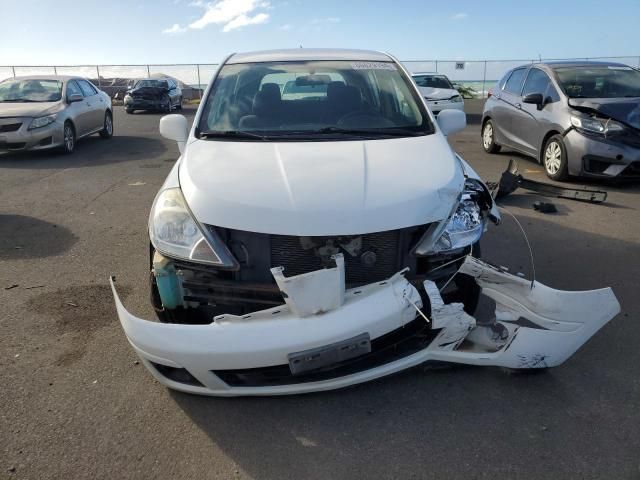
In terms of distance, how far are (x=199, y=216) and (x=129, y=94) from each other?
2170cm

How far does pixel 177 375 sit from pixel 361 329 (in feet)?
3.24

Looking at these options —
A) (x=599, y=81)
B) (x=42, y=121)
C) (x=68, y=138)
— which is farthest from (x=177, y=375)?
(x=68, y=138)

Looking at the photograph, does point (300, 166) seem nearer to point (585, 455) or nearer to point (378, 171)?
point (378, 171)

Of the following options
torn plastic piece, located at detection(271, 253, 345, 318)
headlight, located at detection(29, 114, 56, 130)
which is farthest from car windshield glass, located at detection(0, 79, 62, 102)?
torn plastic piece, located at detection(271, 253, 345, 318)

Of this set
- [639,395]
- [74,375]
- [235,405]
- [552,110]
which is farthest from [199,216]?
[552,110]

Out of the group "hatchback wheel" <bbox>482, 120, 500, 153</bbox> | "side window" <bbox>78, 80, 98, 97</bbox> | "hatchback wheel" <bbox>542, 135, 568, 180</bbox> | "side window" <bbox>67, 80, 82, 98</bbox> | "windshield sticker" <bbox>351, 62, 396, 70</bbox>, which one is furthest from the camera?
"side window" <bbox>78, 80, 98, 97</bbox>

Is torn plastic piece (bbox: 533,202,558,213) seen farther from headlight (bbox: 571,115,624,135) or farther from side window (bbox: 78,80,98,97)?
side window (bbox: 78,80,98,97)

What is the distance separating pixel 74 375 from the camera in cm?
312

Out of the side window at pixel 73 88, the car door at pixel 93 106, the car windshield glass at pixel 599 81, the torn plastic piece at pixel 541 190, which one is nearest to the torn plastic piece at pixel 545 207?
the torn plastic piece at pixel 541 190

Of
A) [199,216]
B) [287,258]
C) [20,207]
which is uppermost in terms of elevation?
[199,216]

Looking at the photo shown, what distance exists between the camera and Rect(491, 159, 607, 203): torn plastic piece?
22.5 feet

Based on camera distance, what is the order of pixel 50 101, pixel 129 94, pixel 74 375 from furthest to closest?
1. pixel 129 94
2. pixel 50 101
3. pixel 74 375

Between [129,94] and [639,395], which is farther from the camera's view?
[129,94]

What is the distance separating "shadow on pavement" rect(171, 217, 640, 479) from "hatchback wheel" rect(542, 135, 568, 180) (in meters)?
4.99
